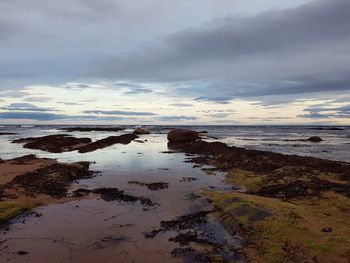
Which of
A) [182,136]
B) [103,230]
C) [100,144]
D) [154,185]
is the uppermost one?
[182,136]

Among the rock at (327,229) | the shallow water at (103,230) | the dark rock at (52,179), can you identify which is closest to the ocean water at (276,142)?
the dark rock at (52,179)

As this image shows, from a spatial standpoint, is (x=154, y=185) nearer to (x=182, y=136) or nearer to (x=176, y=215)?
(x=176, y=215)

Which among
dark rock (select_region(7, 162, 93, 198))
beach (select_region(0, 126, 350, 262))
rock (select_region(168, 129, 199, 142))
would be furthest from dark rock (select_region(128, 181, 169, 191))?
rock (select_region(168, 129, 199, 142))

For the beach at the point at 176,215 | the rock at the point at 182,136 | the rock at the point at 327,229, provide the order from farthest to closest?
the rock at the point at 182,136 → the rock at the point at 327,229 → the beach at the point at 176,215

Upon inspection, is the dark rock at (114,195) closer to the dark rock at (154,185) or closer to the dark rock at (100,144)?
the dark rock at (154,185)

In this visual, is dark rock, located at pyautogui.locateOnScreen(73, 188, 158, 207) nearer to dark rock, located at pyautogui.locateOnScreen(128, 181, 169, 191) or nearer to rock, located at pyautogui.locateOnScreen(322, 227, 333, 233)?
dark rock, located at pyautogui.locateOnScreen(128, 181, 169, 191)

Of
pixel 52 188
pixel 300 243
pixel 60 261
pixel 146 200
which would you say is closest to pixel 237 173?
pixel 146 200

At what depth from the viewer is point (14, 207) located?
35.3 feet

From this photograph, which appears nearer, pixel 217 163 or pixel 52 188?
pixel 52 188

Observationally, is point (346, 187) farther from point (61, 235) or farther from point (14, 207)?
point (14, 207)

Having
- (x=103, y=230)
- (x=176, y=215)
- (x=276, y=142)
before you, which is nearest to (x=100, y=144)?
(x=276, y=142)

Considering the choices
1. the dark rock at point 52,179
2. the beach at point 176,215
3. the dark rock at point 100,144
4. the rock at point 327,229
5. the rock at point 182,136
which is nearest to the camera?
the beach at point 176,215

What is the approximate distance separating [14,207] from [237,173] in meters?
10.8

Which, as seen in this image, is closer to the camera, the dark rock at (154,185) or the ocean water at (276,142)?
the dark rock at (154,185)
